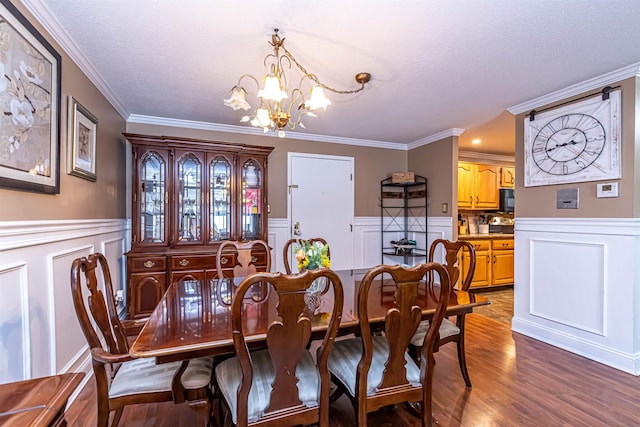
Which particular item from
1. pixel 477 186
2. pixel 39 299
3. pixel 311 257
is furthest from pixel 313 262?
pixel 477 186

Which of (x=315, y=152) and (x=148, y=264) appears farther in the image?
(x=315, y=152)

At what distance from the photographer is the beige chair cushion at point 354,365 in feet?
4.66

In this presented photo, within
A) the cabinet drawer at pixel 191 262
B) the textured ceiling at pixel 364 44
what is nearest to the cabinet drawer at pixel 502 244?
the textured ceiling at pixel 364 44

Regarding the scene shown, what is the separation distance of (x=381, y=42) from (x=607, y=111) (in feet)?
6.56

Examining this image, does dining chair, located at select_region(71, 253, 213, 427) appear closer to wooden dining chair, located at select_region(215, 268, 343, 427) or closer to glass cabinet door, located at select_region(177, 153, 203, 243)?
wooden dining chair, located at select_region(215, 268, 343, 427)

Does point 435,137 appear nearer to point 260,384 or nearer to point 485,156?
point 485,156

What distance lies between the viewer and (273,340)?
3.83 feet

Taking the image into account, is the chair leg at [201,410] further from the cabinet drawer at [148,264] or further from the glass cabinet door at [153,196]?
the glass cabinet door at [153,196]

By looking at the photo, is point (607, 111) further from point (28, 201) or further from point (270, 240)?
point (28, 201)

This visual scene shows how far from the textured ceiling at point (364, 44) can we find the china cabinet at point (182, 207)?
52cm

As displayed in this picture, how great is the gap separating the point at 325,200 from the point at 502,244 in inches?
116

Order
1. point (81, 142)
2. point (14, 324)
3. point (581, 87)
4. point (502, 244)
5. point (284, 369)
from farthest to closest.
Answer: point (502, 244)
point (581, 87)
point (81, 142)
point (14, 324)
point (284, 369)

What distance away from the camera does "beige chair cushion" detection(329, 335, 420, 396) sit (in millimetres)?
1420

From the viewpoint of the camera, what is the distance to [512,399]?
1.95m
